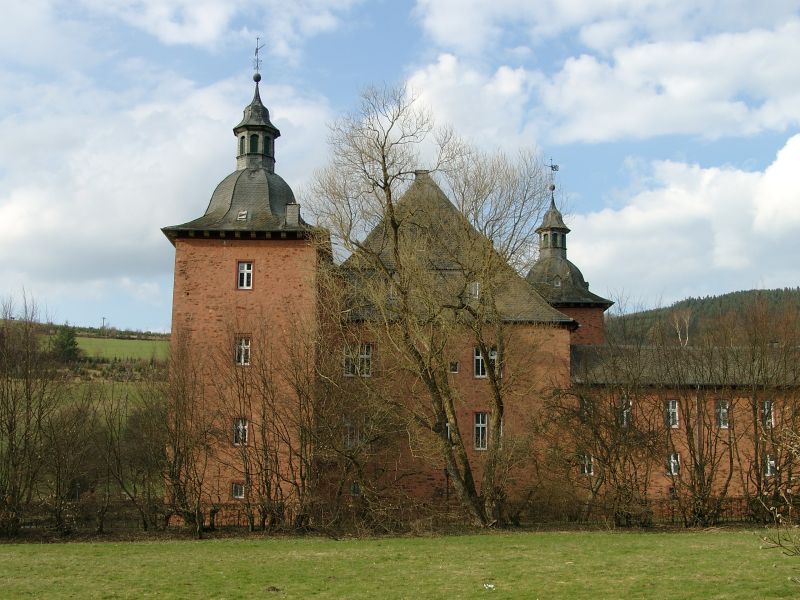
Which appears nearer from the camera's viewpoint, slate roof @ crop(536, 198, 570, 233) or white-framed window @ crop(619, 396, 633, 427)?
white-framed window @ crop(619, 396, 633, 427)

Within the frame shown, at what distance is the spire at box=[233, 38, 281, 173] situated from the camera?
30.0 meters

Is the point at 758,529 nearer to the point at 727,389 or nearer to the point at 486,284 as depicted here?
the point at 727,389

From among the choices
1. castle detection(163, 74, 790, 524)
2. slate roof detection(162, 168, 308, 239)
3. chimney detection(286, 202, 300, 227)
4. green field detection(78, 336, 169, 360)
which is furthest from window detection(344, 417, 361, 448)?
green field detection(78, 336, 169, 360)

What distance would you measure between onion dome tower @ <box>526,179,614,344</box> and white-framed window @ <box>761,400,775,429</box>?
1224 cm

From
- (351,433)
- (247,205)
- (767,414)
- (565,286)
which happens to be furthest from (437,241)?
(565,286)

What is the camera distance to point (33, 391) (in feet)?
77.4

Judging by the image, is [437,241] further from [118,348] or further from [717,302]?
[717,302]

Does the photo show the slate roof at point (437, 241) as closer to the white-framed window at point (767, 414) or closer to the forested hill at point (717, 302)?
the white-framed window at point (767, 414)

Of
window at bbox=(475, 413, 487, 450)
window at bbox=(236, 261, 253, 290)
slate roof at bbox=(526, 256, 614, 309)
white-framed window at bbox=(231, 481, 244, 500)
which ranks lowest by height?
white-framed window at bbox=(231, 481, 244, 500)

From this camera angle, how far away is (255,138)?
3011 centimetres

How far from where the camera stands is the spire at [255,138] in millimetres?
30000

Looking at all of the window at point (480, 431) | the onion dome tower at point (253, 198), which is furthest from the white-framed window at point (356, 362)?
the window at point (480, 431)

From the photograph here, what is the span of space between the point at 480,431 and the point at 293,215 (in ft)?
32.9

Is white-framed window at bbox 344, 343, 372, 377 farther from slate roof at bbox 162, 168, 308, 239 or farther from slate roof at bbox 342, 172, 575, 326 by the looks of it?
slate roof at bbox 162, 168, 308, 239
